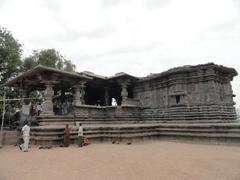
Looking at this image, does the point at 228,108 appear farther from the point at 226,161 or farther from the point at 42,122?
the point at 42,122

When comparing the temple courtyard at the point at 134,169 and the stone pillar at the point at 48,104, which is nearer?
the temple courtyard at the point at 134,169

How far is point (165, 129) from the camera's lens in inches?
409

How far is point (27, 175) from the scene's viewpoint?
430 cm

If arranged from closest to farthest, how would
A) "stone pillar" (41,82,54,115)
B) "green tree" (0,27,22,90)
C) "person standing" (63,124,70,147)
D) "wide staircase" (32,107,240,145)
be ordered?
"wide staircase" (32,107,240,145), "person standing" (63,124,70,147), "stone pillar" (41,82,54,115), "green tree" (0,27,22,90)

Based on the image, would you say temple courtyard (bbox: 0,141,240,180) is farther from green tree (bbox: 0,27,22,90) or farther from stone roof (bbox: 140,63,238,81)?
green tree (bbox: 0,27,22,90)

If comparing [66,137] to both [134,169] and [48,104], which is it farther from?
[134,169]

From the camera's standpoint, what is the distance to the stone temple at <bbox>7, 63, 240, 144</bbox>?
938cm

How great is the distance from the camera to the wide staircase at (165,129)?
339 inches

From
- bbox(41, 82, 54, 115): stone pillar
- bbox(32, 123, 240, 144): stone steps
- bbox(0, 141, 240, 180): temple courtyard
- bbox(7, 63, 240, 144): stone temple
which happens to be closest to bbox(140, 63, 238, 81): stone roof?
bbox(7, 63, 240, 144): stone temple

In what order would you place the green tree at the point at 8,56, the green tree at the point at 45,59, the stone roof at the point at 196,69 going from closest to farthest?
the stone roof at the point at 196,69, the green tree at the point at 8,56, the green tree at the point at 45,59

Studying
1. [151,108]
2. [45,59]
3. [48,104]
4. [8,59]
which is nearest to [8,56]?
[8,59]

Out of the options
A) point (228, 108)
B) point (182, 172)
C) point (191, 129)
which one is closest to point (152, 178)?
point (182, 172)

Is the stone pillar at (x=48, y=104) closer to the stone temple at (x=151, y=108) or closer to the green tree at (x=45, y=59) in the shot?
the stone temple at (x=151, y=108)

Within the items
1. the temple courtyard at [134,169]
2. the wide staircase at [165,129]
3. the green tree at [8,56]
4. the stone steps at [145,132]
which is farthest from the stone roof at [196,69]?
the green tree at [8,56]
